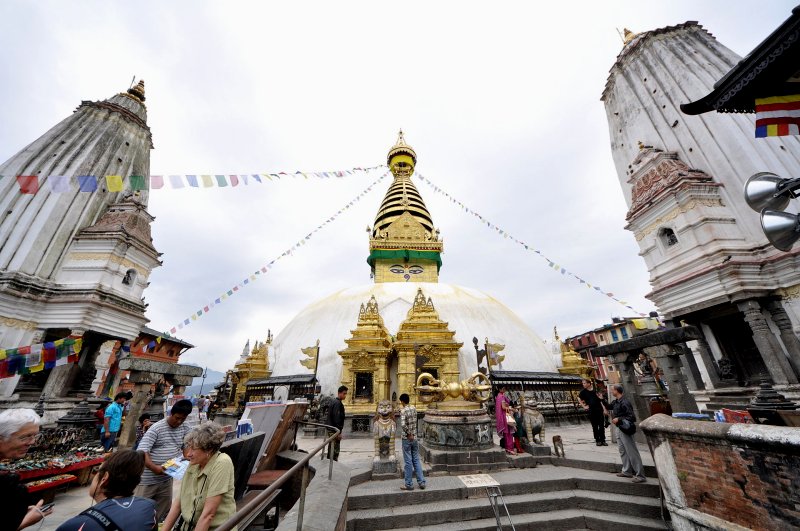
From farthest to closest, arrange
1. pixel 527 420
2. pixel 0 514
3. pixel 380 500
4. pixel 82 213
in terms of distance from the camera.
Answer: pixel 82 213 → pixel 527 420 → pixel 380 500 → pixel 0 514

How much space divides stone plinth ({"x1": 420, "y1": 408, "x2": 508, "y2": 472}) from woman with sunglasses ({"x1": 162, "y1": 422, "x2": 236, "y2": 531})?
5169 millimetres

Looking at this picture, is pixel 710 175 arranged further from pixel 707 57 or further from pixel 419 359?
pixel 419 359

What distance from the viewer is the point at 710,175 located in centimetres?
1362

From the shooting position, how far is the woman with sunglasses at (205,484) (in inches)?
103


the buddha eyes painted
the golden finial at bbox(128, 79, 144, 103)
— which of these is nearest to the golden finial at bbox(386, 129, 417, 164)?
the buddha eyes painted

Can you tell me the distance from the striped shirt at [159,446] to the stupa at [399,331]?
10.6m

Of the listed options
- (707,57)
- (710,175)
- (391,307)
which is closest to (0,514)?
(391,307)

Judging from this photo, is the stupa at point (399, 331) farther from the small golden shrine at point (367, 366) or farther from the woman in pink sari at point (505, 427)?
the woman in pink sari at point (505, 427)

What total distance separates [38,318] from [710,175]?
1126 inches

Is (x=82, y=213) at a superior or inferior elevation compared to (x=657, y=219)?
superior

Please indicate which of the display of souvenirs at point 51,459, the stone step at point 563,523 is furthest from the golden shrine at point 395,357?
the stone step at point 563,523

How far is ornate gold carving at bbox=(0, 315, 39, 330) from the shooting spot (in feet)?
39.5

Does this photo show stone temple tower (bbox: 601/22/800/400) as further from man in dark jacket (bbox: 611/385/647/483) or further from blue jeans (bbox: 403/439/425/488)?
blue jeans (bbox: 403/439/425/488)

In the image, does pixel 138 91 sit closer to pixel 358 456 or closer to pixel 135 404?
pixel 135 404
